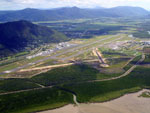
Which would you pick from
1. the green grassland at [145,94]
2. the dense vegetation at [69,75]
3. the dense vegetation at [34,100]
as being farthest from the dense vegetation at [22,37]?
the green grassland at [145,94]

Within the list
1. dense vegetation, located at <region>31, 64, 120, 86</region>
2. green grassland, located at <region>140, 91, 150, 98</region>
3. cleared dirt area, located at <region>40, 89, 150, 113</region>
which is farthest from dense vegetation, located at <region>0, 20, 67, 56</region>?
green grassland, located at <region>140, 91, 150, 98</region>

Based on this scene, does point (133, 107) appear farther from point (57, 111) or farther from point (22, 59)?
point (22, 59)

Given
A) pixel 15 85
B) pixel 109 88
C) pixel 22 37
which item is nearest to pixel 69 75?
pixel 109 88

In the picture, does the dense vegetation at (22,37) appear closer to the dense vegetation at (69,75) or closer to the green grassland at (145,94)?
the dense vegetation at (69,75)

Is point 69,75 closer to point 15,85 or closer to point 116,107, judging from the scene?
point 15,85

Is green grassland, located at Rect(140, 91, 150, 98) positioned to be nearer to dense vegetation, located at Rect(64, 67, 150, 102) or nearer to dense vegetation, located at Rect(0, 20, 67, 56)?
dense vegetation, located at Rect(64, 67, 150, 102)

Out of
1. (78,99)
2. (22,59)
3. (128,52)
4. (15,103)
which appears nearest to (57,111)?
(78,99)
